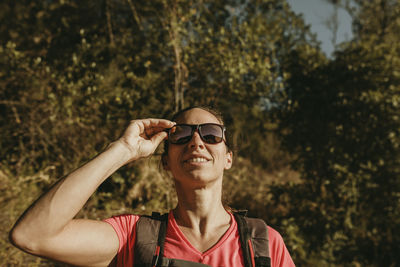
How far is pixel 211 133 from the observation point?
204 cm

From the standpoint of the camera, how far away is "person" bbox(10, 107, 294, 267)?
4.61 ft

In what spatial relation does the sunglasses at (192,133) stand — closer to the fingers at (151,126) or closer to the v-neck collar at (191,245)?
the fingers at (151,126)

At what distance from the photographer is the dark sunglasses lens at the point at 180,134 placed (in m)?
2.02

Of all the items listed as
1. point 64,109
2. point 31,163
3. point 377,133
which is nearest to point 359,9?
point 377,133

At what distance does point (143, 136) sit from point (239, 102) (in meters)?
4.19

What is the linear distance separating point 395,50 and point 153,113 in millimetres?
4378

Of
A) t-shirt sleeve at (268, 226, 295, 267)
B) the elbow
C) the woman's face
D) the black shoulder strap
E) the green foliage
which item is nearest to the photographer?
the elbow

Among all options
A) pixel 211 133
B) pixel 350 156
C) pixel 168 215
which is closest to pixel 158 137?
pixel 211 133

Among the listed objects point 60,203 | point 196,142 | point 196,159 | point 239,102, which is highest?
point 239,102

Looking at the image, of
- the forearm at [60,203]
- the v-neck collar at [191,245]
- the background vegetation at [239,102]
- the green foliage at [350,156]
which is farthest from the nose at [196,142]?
the green foliage at [350,156]

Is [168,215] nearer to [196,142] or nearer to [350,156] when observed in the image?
[196,142]

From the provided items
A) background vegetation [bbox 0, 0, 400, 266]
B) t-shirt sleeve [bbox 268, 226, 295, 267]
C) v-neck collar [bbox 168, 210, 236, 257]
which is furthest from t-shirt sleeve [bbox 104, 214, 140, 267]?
background vegetation [bbox 0, 0, 400, 266]

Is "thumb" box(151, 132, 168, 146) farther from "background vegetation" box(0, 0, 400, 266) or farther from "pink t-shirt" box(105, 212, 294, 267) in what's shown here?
"background vegetation" box(0, 0, 400, 266)

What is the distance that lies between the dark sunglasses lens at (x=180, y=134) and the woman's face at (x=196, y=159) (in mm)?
30
